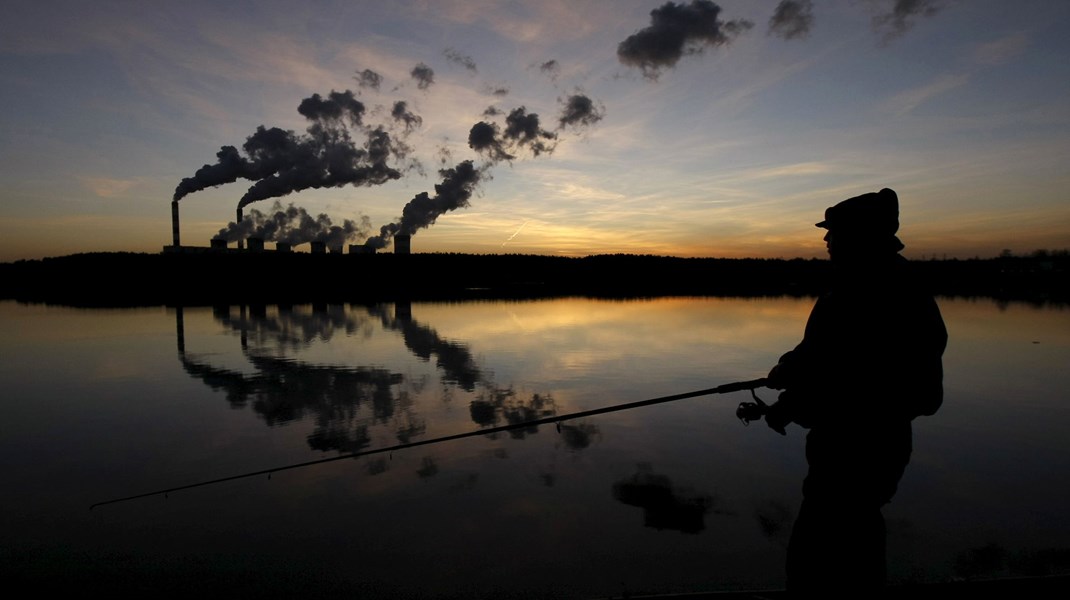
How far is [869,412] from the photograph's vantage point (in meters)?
2.73

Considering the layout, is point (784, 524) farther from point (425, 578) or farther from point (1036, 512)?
point (425, 578)

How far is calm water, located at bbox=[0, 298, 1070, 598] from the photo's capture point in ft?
18.5

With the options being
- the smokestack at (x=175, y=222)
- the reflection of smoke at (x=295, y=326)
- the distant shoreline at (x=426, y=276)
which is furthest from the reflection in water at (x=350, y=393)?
the smokestack at (x=175, y=222)

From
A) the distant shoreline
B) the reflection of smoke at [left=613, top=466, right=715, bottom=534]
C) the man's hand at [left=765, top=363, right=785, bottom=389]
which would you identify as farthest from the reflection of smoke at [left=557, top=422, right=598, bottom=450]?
the distant shoreline

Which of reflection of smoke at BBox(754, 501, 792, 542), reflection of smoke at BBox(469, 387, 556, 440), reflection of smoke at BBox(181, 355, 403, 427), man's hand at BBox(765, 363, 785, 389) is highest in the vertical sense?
man's hand at BBox(765, 363, 785, 389)

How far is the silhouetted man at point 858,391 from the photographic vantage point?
268 centimetres

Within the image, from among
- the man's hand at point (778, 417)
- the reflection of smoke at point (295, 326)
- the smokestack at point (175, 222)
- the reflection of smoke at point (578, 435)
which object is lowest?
the reflection of smoke at point (578, 435)

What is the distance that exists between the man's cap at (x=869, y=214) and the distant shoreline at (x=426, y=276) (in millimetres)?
64457

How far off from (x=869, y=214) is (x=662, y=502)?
16.5ft

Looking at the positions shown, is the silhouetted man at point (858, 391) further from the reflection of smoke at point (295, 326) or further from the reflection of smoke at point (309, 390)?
the reflection of smoke at point (295, 326)

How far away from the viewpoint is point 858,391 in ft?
8.96

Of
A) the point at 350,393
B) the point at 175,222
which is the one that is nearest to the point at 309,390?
the point at 350,393

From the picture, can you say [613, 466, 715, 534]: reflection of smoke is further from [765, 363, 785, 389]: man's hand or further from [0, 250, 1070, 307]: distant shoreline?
[0, 250, 1070, 307]: distant shoreline

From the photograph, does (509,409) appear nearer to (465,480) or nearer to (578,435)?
(578,435)
